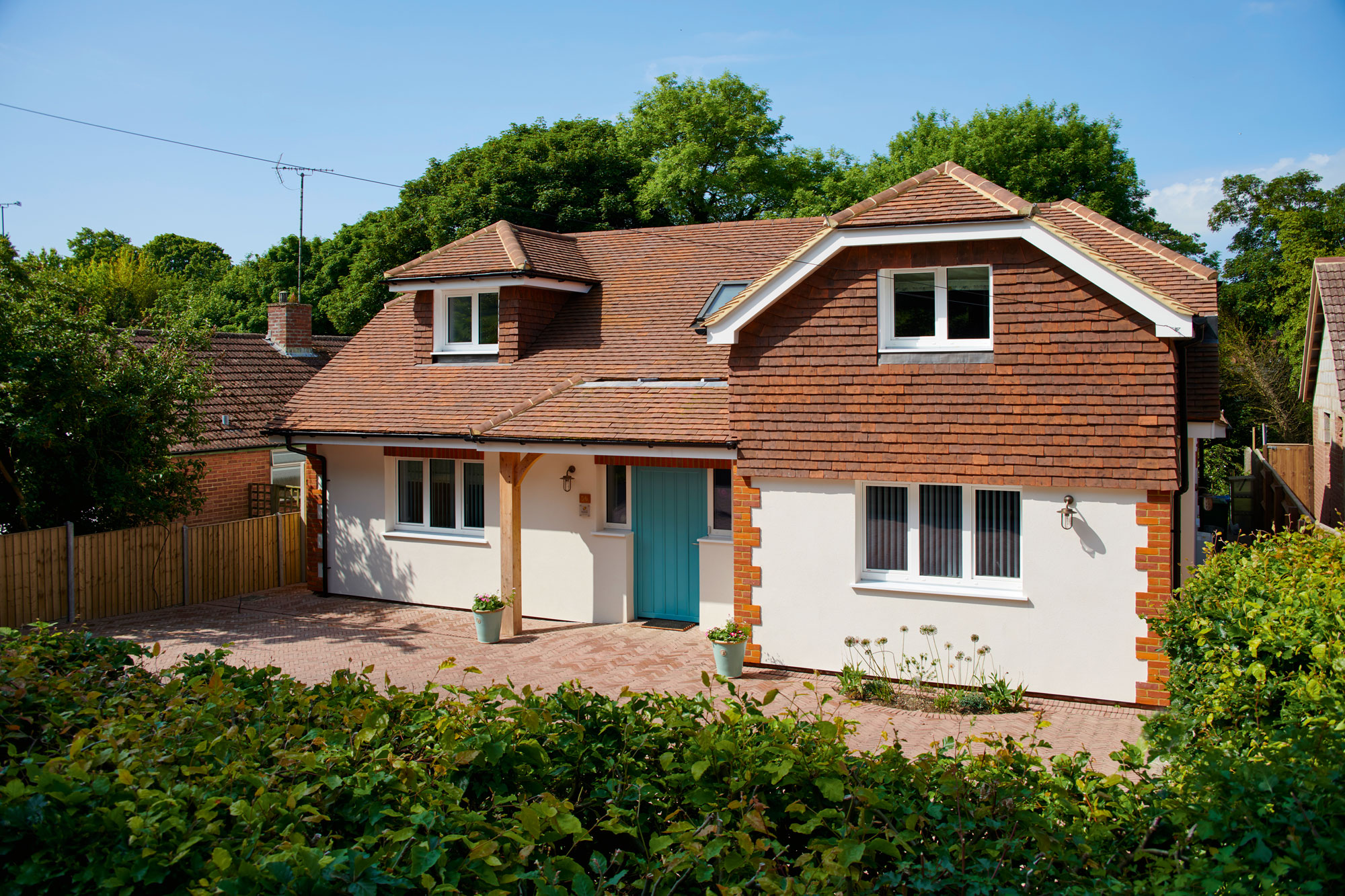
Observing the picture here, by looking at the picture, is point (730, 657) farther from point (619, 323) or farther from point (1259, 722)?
point (619, 323)

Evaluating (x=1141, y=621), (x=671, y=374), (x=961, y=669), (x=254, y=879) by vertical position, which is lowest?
(x=961, y=669)

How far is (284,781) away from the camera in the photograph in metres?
4.02

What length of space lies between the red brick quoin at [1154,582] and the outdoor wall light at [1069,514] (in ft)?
2.09

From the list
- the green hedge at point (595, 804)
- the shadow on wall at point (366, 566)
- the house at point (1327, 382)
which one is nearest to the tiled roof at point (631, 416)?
the shadow on wall at point (366, 566)

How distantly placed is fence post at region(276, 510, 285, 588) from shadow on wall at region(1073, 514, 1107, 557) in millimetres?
13888

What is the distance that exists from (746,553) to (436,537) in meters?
6.16

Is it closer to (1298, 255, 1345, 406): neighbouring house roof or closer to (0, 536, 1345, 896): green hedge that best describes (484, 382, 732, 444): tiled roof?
(0, 536, 1345, 896): green hedge

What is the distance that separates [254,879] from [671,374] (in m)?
12.0

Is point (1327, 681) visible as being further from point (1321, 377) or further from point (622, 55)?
point (1321, 377)

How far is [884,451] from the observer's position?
11.4m

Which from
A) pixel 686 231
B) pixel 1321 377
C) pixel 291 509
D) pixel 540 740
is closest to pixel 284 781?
pixel 540 740

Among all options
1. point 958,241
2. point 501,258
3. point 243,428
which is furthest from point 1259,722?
point 243,428

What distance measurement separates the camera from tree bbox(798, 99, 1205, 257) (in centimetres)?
3719

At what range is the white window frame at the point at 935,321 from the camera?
11.0 m
